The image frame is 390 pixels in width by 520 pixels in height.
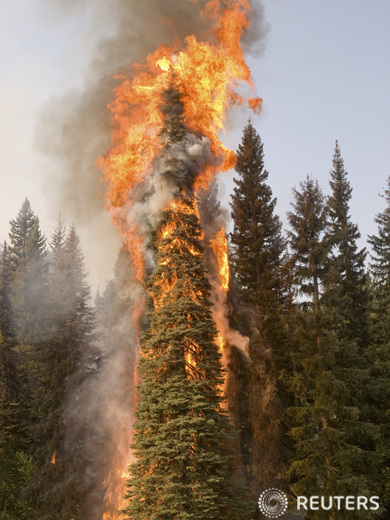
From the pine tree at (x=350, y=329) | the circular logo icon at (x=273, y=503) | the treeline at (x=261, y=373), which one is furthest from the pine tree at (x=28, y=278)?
the pine tree at (x=350, y=329)

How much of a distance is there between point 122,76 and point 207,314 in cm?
1536

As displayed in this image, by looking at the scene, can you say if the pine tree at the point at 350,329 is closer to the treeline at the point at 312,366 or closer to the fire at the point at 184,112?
the treeline at the point at 312,366

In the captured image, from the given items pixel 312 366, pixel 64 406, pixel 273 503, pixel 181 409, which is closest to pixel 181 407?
pixel 181 409

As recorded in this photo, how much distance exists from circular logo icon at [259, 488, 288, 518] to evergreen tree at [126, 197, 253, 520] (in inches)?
184

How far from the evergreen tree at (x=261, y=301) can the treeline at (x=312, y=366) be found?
2.5 inches

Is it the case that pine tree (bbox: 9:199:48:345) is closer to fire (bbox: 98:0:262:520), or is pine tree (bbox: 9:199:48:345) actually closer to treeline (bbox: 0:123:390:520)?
treeline (bbox: 0:123:390:520)

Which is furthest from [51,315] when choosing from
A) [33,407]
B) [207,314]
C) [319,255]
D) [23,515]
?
[319,255]

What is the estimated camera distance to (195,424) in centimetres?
1694

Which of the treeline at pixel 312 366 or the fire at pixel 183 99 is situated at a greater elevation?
Answer: the fire at pixel 183 99

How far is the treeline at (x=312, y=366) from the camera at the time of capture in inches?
790

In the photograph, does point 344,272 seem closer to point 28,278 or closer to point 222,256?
point 222,256

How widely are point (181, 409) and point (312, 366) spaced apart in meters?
6.95

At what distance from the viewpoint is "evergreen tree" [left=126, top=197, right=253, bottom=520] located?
16.2 metres

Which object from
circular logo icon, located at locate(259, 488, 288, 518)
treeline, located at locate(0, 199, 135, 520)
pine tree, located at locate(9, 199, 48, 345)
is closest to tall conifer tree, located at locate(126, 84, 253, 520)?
circular logo icon, located at locate(259, 488, 288, 518)
